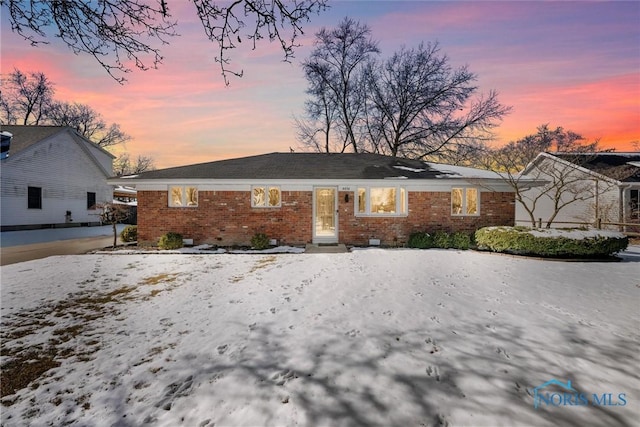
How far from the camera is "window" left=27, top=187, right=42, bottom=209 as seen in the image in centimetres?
1711

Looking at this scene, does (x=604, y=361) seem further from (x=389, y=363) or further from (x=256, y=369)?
(x=256, y=369)

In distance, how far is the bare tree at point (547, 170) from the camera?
36.7ft

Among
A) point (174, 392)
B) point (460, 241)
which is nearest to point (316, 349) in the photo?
point (174, 392)

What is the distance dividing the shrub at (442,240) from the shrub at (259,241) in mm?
6910

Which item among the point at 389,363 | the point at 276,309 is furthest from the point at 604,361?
the point at 276,309

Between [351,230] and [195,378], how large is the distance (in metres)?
9.36

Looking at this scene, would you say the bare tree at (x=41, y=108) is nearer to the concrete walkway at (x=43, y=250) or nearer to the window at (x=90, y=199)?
the window at (x=90, y=199)

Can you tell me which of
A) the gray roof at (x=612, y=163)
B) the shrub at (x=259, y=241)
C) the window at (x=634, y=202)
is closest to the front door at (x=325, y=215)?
the shrub at (x=259, y=241)

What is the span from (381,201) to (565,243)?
6.28m

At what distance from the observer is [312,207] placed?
1174 cm

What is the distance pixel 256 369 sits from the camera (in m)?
3.06

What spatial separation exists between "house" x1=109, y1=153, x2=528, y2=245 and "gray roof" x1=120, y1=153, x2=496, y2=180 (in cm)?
12

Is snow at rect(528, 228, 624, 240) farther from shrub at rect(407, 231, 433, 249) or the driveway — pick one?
the driveway

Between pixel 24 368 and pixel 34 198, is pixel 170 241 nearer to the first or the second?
pixel 24 368
